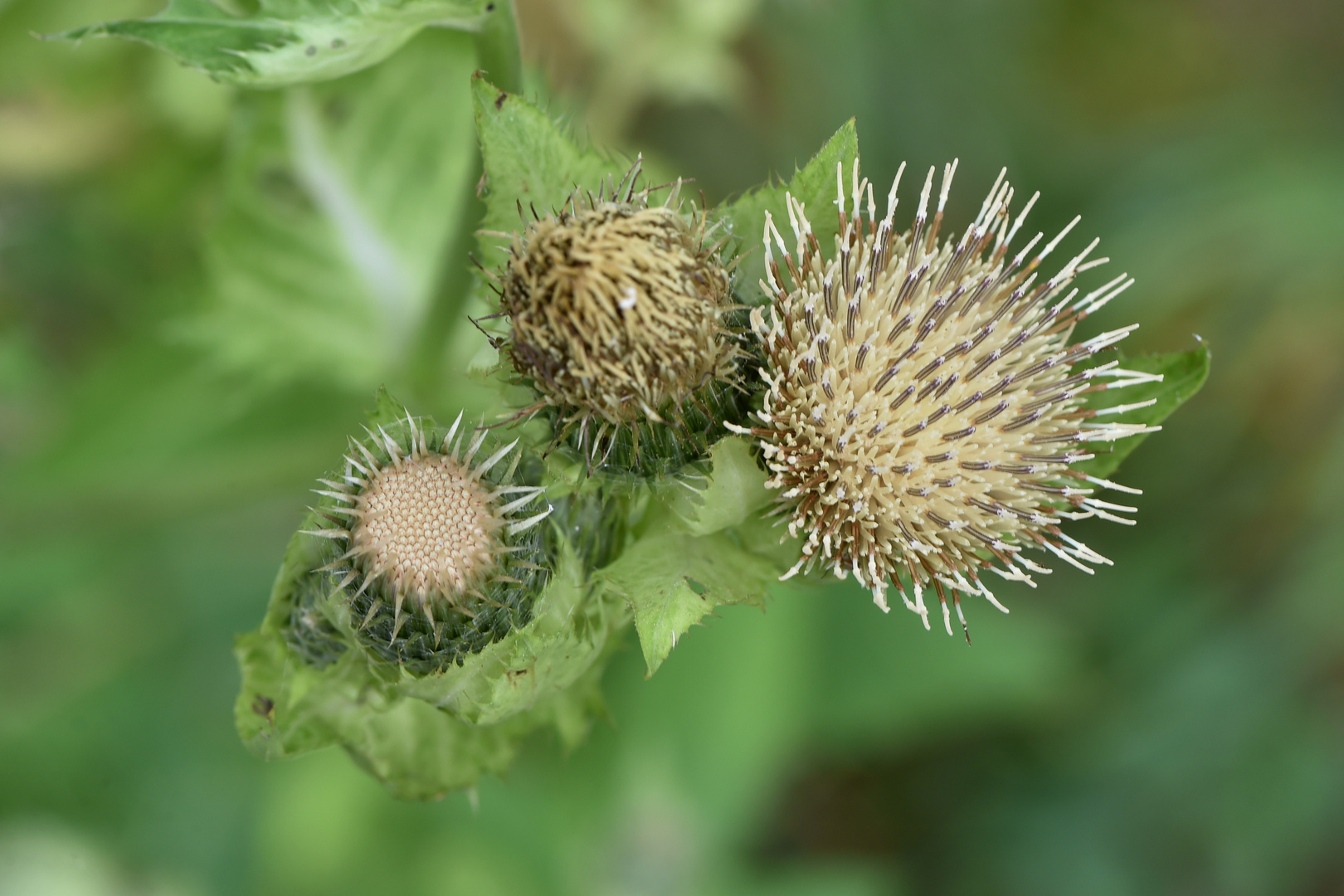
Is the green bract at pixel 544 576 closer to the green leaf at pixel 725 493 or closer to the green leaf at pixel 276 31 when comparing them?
the green leaf at pixel 725 493

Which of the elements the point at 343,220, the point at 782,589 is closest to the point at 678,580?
the point at 343,220

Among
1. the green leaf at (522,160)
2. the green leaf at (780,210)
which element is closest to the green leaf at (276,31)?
the green leaf at (522,160)

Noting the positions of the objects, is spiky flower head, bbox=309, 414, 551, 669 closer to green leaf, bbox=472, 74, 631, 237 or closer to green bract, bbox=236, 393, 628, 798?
green bract, bbox=236, 393, 628, 798

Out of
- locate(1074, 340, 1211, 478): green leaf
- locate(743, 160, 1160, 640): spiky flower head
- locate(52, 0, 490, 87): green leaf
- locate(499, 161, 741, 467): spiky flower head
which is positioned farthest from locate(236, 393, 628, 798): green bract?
locate(1074, 340, 1211, 478): green leaf

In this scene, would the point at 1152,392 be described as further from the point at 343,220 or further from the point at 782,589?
the point at 343,220

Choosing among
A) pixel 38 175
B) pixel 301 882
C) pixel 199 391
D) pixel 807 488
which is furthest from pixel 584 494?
pixel 38 175
